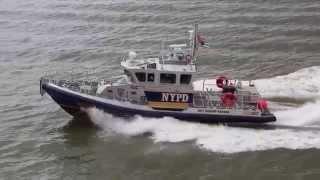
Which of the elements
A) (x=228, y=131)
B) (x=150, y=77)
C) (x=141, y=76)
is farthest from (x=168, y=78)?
(x=228, y=131)

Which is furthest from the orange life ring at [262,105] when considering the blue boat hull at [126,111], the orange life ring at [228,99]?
the orange life ring at [228,99]

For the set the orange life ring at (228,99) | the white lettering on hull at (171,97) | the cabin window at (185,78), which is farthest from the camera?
the orange life ring at (228,99)

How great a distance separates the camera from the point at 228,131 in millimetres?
28281

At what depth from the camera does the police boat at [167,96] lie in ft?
93.6

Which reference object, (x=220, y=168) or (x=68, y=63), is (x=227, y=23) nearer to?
(x=68, y=63)

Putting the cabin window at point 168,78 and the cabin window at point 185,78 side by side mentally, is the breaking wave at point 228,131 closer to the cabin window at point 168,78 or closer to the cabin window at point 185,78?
the cabin window at point 168,78

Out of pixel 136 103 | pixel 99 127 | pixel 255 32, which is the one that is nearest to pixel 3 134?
pixel 99 127

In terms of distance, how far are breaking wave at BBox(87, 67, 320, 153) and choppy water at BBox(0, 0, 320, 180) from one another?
5 centimetres

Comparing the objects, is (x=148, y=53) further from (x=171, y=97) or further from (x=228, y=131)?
(x=228, y=131)

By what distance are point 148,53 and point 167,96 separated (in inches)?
433

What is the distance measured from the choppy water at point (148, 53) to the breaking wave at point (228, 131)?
0.05 metres

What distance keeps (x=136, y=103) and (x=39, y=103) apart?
7.00 meters

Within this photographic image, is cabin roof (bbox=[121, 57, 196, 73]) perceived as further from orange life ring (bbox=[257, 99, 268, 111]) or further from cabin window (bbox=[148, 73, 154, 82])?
orange life ring (bbox=[257, 99, 268, 111])

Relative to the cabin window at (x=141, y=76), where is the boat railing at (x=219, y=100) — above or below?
below
